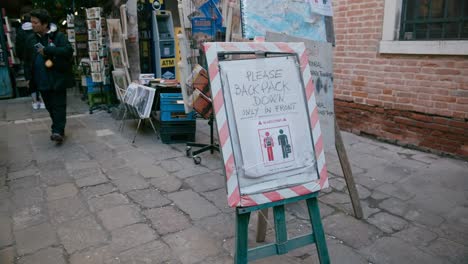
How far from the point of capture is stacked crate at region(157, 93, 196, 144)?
5.22 meters

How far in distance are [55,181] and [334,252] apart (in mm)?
3027

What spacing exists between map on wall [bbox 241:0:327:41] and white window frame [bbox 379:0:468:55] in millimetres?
2219

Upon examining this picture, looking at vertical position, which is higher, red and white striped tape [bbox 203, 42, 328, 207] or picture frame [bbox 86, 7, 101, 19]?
picture frame [bbox 86, 7, 101, 19]

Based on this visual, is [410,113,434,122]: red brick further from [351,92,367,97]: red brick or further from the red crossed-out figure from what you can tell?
the red crossed-out figure

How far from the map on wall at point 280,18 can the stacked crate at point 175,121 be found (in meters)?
Answer: 2.53

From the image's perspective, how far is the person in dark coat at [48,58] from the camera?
4.92 metres

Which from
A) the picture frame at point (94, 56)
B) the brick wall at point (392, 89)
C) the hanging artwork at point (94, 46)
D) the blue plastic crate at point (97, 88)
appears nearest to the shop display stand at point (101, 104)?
the blue plastic crate at point (97, 88)

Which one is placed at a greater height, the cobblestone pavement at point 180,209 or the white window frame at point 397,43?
the white window frame at point 397,43

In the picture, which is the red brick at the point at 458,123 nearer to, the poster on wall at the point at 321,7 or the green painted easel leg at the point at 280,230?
the poster on wall at the point at 321,7

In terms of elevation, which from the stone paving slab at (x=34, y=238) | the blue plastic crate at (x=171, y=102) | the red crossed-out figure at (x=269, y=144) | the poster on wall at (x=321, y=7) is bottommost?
the stone paving slab at (x=34, y=238)

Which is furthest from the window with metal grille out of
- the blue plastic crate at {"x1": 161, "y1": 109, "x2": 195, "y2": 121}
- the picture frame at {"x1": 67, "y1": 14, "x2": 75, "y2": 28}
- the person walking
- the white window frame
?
the picture frame at {"x1": 67, "y1": 14, "x2": 75, "y2": 28}

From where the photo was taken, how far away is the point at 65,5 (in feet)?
25.5

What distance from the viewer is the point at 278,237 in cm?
214

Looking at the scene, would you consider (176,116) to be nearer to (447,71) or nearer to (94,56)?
(94,56)
